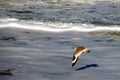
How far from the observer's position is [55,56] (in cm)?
393

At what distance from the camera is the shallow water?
130 inches

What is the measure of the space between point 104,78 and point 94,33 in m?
2.38

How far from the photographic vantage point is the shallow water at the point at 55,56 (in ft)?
10.8

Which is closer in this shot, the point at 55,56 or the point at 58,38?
the point at 55,56

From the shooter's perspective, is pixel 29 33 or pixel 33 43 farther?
pixel 29 33

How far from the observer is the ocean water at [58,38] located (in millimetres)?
3398

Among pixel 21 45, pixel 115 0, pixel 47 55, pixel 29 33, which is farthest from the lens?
pixel 115 0

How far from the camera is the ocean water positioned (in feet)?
11.1

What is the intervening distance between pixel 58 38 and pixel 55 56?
1150 mm

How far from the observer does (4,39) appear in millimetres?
4762

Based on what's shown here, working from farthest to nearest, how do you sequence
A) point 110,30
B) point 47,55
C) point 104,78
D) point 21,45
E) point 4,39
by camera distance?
1. point 110,30
2. point 4,39
3. point 21,45
4. point 47,55
5. point 104,78

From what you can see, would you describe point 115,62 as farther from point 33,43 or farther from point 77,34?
point 77,34

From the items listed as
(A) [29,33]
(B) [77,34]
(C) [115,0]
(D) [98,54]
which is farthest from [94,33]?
(C) [115,0]

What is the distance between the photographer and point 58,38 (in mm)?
5055
